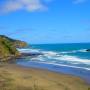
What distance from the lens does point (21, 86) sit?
74.6 feet

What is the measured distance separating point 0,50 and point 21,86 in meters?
39.0

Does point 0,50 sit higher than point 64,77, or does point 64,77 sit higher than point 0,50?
point 0,50

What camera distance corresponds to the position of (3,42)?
220 ft

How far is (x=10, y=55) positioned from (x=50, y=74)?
110ft

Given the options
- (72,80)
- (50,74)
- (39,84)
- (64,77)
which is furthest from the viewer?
(50,74)

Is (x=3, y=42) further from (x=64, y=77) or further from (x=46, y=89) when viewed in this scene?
(x=46, y=89)

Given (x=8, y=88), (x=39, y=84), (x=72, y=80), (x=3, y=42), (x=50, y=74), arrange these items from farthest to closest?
(x=3, y=42) < (x=50, y=74) < (x=72, y=80) < (x=39, y=84) < (x=8, y=88)

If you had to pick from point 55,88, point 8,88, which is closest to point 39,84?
point 55,88

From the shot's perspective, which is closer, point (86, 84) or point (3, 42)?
point (86, 84)

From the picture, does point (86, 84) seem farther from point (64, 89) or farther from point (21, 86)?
point (21, 86)

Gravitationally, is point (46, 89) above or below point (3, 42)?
below

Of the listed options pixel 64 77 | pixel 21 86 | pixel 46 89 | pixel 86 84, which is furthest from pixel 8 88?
pixel 64 77

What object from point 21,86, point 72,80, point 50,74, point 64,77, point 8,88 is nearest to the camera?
point 8,88

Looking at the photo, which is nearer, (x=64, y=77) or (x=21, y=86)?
(x=21, y=86)
